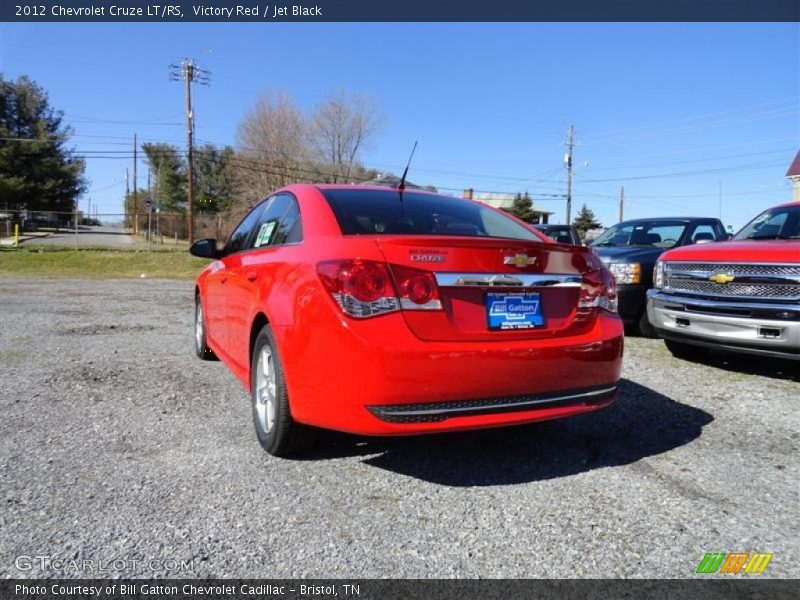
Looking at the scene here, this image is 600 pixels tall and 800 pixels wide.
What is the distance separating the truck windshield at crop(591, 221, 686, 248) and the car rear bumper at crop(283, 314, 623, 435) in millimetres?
6063

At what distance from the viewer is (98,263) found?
65.8ft

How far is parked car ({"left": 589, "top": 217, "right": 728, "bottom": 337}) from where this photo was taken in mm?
6852

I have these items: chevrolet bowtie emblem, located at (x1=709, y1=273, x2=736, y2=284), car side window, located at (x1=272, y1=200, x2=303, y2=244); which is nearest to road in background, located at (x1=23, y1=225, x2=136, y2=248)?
car side window, located at (x1=272, y1=200, x2=303, y2=244)

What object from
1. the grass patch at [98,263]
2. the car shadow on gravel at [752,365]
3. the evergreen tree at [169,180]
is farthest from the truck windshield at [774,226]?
the evergreen tree at [169,180]

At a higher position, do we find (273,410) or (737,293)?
(737,293)

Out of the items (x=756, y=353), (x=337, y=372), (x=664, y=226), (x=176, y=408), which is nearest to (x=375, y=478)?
(x=337, y=372)

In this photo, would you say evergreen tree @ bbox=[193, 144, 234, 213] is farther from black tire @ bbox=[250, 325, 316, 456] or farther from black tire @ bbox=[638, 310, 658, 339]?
black tire @ bbox=[250, 325, 316, 456]

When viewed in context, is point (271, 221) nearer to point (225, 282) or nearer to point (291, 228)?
point (291, 228)

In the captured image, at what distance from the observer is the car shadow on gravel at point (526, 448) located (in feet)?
9.51

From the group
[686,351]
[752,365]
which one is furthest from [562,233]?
[752,365]

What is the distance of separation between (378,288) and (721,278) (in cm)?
384

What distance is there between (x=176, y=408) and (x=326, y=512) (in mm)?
1888

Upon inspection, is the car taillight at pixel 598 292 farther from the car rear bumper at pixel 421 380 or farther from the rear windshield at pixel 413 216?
the rear windshield at pixel 413 216

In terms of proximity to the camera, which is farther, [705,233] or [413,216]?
[705,233]
